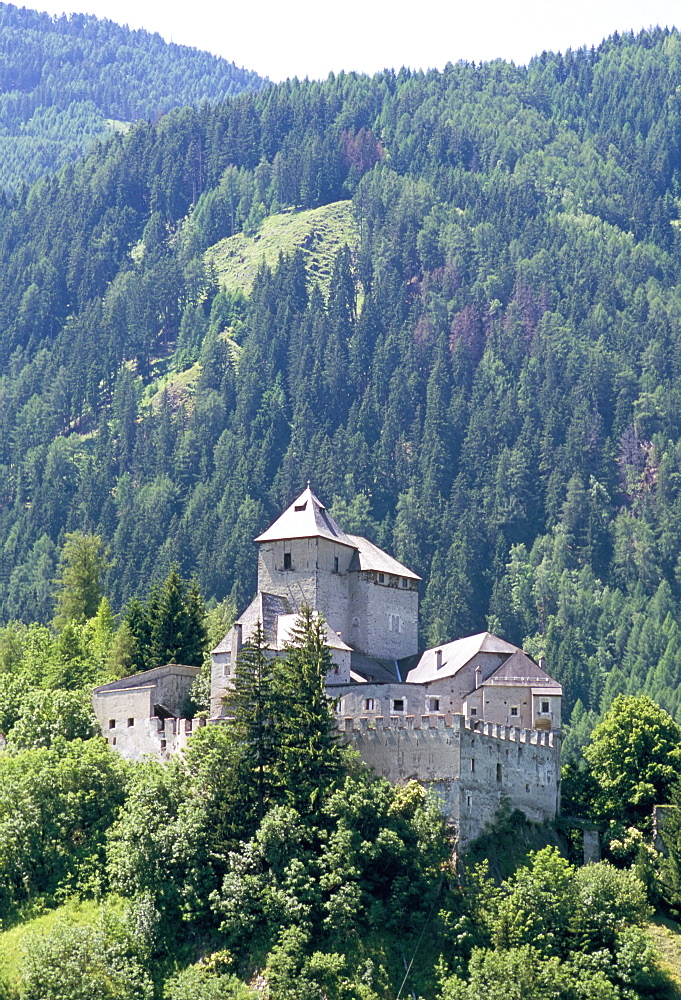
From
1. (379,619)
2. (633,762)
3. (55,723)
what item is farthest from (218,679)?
(633,762)

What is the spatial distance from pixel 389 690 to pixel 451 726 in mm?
7109

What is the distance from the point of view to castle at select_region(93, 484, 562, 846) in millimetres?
66875

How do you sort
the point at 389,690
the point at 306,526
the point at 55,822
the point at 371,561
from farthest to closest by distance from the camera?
the point at 371,561, the point at 306,526, the point at 389,690, the point at 55,822

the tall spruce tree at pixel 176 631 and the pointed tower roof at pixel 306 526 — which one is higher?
the pointed tower roof at pixel 306 526

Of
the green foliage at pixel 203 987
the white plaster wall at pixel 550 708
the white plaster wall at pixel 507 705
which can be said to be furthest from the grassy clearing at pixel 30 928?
the white plaster wall at pixel 550 708

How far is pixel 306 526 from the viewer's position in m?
80.3

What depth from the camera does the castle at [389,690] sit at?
219 feet

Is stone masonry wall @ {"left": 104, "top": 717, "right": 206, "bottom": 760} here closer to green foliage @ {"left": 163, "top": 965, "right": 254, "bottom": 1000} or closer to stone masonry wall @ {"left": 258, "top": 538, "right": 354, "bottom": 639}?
stone masonry wall @ {"left": 258, "top": 538, "right": 354, "bottom": 639}

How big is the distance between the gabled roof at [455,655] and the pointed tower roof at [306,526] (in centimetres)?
772

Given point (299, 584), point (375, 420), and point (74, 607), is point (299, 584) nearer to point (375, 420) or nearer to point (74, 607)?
point (74, 607)

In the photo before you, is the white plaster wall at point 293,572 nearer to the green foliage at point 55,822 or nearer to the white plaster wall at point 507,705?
the white plaster wall at point 507,705

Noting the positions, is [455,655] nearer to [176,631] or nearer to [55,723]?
[176,631]

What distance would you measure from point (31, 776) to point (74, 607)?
33694mm

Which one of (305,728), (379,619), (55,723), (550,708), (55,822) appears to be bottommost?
(55,822)
